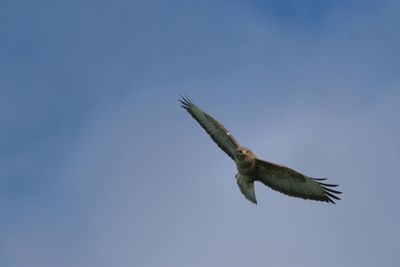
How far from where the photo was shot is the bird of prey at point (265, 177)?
137ft

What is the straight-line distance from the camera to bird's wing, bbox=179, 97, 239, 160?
42344mm

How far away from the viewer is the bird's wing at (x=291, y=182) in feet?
137

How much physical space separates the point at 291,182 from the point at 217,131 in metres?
A: 2.35

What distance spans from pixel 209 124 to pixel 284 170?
2496 millimetres

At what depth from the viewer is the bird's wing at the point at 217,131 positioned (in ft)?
139

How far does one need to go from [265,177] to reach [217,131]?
1.76 metres

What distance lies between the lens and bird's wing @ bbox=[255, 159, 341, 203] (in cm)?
4169

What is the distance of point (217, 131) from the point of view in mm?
42719

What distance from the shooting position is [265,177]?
4219 cm

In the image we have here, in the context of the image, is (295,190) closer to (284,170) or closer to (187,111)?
(284,170)

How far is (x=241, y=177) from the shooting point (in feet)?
138

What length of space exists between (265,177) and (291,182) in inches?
26.5

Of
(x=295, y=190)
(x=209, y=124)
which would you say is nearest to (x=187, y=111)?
(x=209, y=124)

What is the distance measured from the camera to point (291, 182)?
138 feet
